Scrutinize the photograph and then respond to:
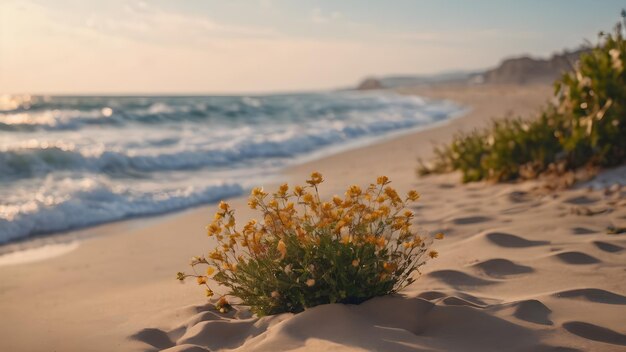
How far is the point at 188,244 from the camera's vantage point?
6.36m

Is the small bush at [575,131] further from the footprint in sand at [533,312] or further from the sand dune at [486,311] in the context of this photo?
the footprint in sand at [533,312]

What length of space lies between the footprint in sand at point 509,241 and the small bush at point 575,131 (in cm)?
228

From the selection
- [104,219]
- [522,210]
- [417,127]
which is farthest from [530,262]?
[417,127]

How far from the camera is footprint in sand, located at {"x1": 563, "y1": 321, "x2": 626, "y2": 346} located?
3.08 meters

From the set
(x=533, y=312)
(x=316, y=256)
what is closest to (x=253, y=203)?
(x=316, y=256)

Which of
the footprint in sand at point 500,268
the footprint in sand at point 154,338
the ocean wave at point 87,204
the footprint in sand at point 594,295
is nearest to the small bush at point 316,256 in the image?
the footprint in sand at point 154,338

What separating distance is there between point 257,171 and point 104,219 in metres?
4.76

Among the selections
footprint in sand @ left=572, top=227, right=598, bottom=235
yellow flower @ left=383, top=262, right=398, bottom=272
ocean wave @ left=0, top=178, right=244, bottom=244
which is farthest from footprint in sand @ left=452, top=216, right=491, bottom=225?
ocean wave @ left=0, top=178, right=244, bottom=244

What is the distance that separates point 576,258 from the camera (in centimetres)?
448

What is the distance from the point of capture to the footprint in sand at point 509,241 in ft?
16.4

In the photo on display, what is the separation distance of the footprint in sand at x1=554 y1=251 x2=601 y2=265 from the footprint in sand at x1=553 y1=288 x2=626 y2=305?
70 cm

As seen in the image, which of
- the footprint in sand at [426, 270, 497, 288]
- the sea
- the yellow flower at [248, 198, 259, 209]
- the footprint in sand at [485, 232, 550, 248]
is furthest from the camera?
the sea

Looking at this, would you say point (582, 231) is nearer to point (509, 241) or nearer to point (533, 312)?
point (509, 241)

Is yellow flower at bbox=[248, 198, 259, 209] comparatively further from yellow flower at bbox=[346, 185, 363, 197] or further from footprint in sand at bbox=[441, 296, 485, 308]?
footprint in sand at bbox=[441, 296, 485, 308]
